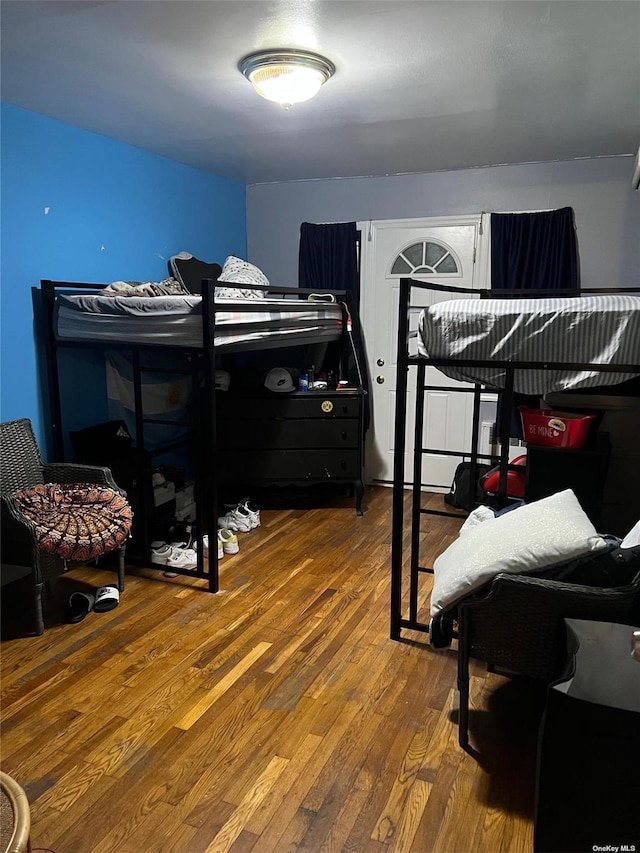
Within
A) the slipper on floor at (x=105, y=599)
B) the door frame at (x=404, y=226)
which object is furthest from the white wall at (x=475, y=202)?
the slipper on floor at (x=105, y=599)

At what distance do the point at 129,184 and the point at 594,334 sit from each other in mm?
3023

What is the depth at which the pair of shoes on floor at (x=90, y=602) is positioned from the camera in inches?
115

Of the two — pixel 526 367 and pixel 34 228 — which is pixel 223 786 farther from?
pixel 34 228

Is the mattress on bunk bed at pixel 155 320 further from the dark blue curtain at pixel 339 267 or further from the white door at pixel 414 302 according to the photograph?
the white door at pixel 414 302

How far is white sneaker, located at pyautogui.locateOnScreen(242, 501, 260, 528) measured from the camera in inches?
165

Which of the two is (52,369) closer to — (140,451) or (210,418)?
(140,451)

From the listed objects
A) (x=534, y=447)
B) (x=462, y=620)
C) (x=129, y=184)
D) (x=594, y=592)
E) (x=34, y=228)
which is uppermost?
(x=129, y=184)

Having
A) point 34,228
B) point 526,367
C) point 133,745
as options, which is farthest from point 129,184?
point 133,745

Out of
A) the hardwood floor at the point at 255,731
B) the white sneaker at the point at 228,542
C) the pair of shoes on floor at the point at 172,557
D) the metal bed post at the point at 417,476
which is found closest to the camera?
the hardwood floor at the point at 255,731

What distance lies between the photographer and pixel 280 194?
5137mm

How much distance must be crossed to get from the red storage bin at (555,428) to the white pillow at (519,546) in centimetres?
63

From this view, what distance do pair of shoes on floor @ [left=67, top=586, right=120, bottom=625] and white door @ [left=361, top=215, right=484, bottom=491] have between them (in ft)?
8.69

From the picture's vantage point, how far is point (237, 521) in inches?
163

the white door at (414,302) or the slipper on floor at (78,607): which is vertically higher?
the white door at (414,302)
